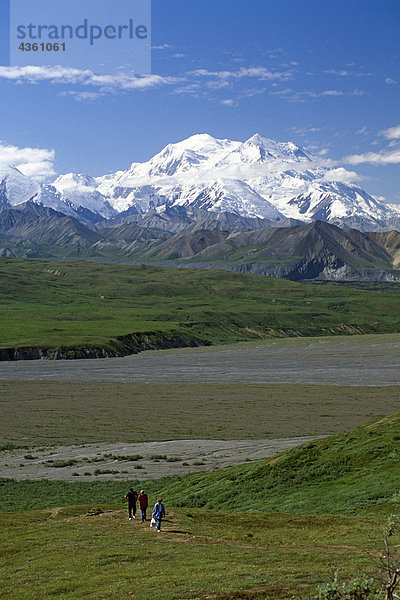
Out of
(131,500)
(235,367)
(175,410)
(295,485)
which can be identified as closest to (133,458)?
(295,485)

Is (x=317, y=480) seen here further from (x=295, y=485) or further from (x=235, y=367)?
(x=235, y=367)

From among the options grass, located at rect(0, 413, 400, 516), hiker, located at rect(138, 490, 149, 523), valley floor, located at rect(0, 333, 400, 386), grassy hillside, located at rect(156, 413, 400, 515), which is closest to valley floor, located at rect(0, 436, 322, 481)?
grass, located at rect(0, 413, 400, 516)

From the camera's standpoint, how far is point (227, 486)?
5522 centimetres

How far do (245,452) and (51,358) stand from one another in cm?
11413

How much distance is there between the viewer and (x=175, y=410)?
104 m

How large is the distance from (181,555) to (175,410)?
238 ft

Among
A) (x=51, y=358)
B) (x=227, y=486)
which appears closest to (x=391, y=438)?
(x=227, y=486)

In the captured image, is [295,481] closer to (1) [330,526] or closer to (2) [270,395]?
(1) [330,526]

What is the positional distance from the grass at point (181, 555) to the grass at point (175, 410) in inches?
1639

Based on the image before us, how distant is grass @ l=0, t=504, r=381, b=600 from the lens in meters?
26.1

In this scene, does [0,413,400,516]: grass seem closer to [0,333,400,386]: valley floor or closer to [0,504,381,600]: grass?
[0,504,381,600]: grass

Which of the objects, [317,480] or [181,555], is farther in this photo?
[317,480]

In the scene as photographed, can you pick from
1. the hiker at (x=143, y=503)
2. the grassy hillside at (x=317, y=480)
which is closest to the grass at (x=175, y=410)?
the grassy hillside at (x=317, y=480)

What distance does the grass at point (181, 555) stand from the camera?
26.1m
